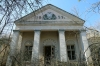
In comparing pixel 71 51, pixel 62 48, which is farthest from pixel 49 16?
pixel 71 51

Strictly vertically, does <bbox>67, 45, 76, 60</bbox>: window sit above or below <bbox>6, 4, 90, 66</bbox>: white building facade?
below

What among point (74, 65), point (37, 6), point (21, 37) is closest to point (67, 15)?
point (21, 37)

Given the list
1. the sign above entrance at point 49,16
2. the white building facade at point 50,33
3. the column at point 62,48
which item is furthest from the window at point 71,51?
the sign above entrance at point 49,16

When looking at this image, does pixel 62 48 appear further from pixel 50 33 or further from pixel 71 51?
pixel 50 33

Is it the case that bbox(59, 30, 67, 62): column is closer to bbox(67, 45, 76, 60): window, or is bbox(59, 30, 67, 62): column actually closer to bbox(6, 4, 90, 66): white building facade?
bbox(6, 4, 90, 66): white building facade

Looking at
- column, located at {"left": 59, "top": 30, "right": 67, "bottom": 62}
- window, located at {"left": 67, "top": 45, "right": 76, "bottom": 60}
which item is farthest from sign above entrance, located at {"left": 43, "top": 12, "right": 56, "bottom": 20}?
window, located at {"left": 67, "top": 45, "right": 76, "bottom": 60}

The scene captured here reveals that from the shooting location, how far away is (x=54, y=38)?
1720 centimetres

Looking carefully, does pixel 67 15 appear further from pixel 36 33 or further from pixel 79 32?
pixel 36 33

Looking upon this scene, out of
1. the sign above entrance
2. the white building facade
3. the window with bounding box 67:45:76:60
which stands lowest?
the window with bounding box 67:45:76:60

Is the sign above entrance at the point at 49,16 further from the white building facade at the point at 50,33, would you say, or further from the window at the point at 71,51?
the window at the point at 71,51

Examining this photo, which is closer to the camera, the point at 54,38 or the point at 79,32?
the point at 79,32

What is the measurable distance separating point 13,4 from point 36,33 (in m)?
10.6

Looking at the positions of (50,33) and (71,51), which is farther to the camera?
(50,33)

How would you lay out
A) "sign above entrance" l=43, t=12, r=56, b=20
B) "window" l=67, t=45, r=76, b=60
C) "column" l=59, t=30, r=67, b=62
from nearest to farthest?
"column" l=59, t=30, r=67, b=62 < "window" l=67, t=45, r=76, b=60 < "sign above entrance" l=43, t=12, r=56, b=20
